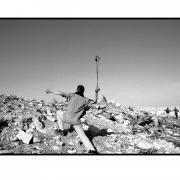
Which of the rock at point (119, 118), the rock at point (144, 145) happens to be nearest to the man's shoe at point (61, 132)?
the rock at point (144, 145)

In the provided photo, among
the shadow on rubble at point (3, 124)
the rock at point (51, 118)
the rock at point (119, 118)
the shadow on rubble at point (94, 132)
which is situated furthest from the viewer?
the rock at point (119, 118)

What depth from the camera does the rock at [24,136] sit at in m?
4.33

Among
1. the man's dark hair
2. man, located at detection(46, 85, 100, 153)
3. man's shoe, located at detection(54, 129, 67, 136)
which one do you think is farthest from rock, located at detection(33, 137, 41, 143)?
the man's dark hair

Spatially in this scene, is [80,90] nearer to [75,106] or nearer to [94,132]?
[75,106]

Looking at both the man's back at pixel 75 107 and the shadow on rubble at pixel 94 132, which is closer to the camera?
the man's back at pixel 75 107

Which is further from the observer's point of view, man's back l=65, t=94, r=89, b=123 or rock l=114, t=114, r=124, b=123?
rock l=114, t=114, r=124, b=123

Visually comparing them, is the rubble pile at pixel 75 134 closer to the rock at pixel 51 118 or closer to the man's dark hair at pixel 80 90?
the rock at pixel 51 118

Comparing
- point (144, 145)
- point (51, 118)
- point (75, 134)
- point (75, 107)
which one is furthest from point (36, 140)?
point (144, 145)

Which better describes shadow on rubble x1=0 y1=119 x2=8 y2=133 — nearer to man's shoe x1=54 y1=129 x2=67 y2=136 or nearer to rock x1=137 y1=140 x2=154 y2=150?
man's shoe x1=54 y1=129 x2=67 y2=136

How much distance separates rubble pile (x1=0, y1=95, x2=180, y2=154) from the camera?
435 cm
